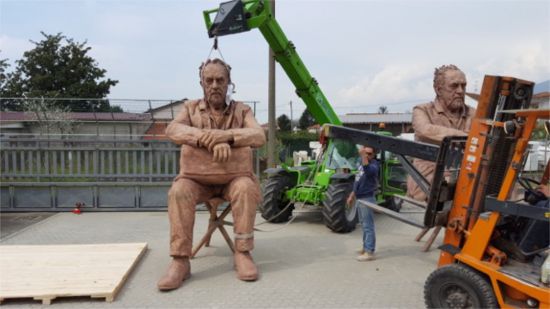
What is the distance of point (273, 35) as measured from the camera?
6.30 m

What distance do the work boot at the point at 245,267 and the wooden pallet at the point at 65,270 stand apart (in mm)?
1018

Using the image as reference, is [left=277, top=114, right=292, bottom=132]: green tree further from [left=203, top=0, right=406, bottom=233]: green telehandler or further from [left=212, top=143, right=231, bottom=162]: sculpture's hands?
[left=212, top=143, right=231, bottom=162]: sculpture's hands

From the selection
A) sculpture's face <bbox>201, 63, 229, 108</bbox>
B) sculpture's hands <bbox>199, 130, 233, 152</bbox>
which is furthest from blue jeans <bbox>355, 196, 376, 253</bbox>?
sculpture's face <bbox>201, 63, 229, 108</bbox>

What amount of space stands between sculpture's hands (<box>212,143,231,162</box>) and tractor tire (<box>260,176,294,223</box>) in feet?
8.68

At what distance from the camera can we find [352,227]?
5.98m

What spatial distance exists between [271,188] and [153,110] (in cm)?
624

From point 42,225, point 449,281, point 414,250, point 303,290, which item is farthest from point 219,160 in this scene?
point 42,225

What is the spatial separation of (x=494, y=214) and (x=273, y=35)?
14.1 feet

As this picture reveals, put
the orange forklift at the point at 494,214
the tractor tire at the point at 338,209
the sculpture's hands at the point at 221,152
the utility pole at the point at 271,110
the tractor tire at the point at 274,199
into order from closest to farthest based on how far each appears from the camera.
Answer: the orange forklift at the point at 494,214, the sculpture's hands at the point at 221,152, the tractor tire at the point at 338,209, the tractor tire at the point at 274,199, the utility pole at the point at 271,110

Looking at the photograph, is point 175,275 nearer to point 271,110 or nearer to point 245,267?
point 245,267

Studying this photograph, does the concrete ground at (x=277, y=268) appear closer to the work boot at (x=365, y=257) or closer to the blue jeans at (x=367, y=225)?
the work boot at (x=365, y=257)

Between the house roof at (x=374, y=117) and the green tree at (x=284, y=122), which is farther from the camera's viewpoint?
the green tree at (x=284, y=122)

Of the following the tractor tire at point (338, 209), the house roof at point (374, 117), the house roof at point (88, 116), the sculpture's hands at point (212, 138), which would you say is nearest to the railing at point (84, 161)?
the tractor tire at point (338, 209)

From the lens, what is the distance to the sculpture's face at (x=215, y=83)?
13.8 ft
